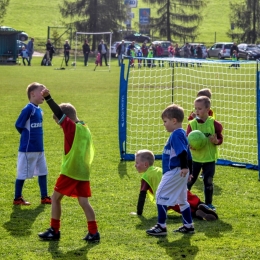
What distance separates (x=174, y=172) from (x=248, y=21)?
74085mm

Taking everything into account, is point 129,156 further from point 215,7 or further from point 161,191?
point 215,7

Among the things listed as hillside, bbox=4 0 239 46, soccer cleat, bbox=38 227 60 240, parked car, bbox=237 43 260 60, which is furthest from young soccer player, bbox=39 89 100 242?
hillside, bbox=4 0 239 46

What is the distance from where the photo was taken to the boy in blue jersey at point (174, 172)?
6547mm

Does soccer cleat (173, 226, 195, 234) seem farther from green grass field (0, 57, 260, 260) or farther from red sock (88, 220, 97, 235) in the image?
red sock (88, 220, 97, 235)

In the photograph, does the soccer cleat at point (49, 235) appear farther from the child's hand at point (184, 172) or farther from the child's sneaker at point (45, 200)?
the child's sneaker at point (45, 200)

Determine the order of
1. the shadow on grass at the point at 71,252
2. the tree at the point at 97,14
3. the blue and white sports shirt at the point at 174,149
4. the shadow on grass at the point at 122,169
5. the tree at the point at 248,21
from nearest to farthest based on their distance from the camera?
the shadow on grass at the point at 71,252
the blue and white sports shirt at the point at 174,149
the shadow on grass at the point at 122,169
the tree at the point at 97,14
the tree at the point at 248,21

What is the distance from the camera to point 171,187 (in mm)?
6715

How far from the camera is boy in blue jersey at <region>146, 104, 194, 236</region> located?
21.5 ft

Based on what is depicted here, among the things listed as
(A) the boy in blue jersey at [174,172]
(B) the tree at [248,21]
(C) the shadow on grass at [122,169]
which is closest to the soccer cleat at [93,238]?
(A) the boy in blue jersey at [174,172]

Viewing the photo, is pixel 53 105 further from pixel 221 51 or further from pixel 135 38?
pixel 135 38

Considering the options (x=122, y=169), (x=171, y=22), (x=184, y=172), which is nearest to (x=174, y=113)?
(x=184, y=172)

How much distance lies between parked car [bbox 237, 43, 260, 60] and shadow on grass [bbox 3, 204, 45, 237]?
162 ft

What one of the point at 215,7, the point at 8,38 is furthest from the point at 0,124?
the point at 215,7

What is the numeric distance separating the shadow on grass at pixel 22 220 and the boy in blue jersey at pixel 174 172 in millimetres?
1392
